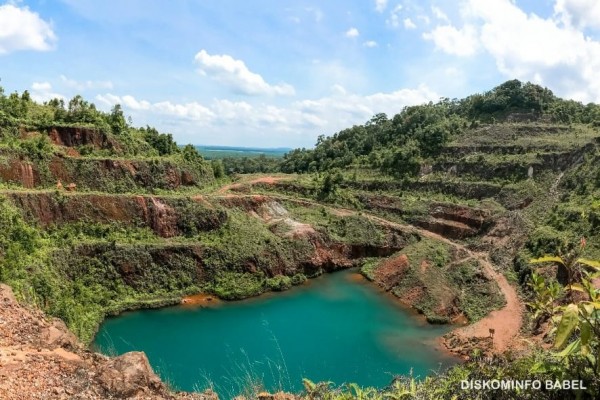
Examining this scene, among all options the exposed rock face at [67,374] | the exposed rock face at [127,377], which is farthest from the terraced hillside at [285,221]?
the exposed rock face at [127,377]

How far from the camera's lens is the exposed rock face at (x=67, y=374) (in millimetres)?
10234

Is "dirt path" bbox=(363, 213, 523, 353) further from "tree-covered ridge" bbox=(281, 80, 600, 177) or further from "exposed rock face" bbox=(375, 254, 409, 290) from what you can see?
"tree-covered ridge" bbox=(281, 80, 600, 177)

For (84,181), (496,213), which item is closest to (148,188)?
(84,181)

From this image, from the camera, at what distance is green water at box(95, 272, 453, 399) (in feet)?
68.0

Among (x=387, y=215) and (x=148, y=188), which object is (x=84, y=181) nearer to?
(x=148, y=188)

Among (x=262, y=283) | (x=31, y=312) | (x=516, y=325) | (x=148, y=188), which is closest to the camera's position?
(x=31, y=312)

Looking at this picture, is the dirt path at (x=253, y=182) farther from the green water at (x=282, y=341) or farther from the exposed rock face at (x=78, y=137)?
the green water at (x=282, y=341)

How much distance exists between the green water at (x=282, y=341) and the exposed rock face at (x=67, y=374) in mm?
6599

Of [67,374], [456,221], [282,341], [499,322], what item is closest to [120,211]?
[282,341]

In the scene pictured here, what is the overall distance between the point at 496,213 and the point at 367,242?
11.1m

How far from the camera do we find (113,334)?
80.2 feet

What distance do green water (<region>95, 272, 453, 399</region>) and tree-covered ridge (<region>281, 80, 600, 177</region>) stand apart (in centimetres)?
2148

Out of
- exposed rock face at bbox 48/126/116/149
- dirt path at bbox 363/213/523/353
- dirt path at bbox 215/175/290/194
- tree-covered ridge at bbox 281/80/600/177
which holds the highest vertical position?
tree-covered ridge at bbox 281/80/600/177

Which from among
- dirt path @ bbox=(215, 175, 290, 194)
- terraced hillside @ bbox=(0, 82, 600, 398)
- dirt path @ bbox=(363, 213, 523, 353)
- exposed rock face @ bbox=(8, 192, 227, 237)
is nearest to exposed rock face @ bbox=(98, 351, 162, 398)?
terraced hillside @ bbox=(0, 82, 600, 398)
